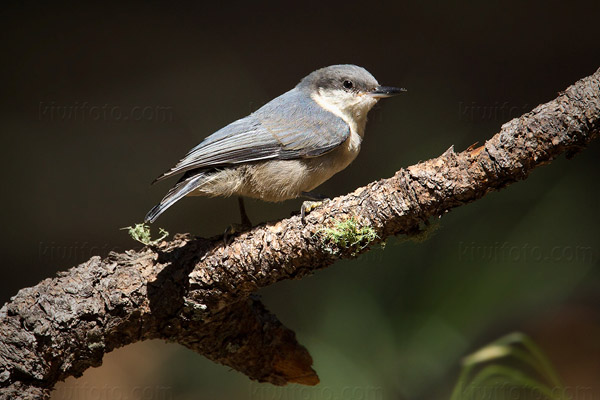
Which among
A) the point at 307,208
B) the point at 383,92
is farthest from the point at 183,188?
the point at 383,92

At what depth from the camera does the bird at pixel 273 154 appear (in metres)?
A: 2.78

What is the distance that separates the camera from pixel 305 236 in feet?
7.38

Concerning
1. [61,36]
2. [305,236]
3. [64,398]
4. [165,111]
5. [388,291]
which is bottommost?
[64,398]

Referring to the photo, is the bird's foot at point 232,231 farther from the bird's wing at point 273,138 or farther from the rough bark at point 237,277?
the bird's wing at point 273,138

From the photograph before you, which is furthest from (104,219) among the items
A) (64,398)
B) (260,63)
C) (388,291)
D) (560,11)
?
(560,11)

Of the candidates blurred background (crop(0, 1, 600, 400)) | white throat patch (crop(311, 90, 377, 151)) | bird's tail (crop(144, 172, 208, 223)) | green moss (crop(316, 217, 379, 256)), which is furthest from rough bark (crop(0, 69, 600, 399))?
blurred background (crop(0, 1, 600, 400))

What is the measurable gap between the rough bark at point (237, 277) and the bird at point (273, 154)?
0.33m

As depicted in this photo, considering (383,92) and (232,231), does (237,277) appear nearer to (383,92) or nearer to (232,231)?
(232,231)

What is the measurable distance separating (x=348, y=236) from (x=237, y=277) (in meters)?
0.54

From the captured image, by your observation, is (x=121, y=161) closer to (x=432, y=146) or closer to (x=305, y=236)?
(x=432, y=146)

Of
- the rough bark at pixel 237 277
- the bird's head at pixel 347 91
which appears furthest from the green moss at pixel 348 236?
the bird's head at pixel 347 91

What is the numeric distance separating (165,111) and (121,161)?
0.57 metres

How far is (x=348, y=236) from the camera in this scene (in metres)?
2.15

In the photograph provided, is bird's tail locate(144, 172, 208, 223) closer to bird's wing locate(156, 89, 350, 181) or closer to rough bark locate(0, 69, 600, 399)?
bird's wing locate(156, 89, 350, 181)
